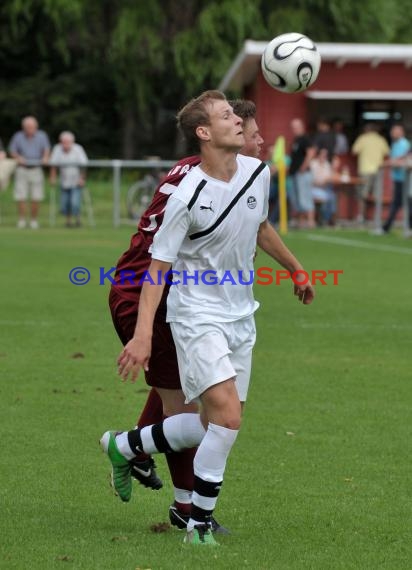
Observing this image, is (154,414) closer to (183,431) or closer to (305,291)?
(183,431)

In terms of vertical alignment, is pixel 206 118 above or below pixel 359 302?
above

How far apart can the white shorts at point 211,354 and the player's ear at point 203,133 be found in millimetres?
771

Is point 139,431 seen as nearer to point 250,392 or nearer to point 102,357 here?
point 250,392

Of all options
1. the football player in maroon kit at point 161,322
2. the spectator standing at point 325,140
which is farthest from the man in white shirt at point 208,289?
the spectator standing at point 325,140

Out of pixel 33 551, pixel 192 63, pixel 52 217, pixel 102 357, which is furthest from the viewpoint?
pixel 192 63

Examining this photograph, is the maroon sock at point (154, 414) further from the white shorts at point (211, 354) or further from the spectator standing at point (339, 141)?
the spectator standing at point (339, 141)

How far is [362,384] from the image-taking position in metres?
9.45

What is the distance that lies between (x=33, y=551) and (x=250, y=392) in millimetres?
4045

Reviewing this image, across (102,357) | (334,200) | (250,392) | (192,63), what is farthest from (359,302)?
(192,63)

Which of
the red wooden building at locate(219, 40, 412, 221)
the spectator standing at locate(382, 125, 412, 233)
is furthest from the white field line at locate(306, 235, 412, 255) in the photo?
the red wooden building at locate(219, 40, 412, 221)

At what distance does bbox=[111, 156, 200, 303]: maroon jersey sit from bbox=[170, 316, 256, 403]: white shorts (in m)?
0.47

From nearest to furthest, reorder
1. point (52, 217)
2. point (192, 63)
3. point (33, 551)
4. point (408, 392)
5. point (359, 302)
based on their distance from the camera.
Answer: point (33, 551), point (408, 392), point (359, 302), point (52, 217), point (192, 63)

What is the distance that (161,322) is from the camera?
5781 millimetres

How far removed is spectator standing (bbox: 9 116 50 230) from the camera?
26594 mm
